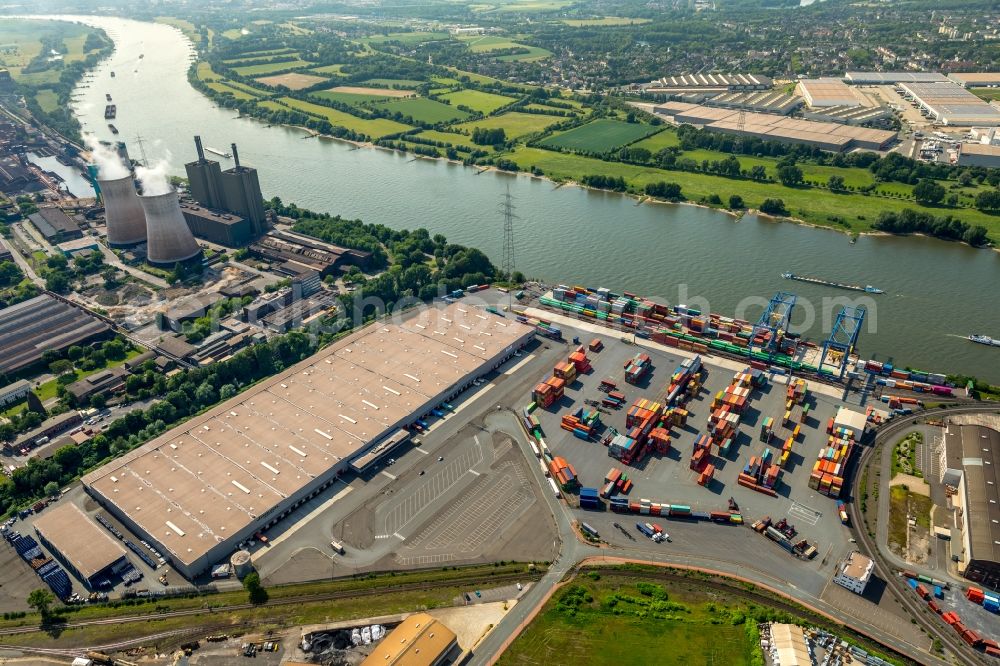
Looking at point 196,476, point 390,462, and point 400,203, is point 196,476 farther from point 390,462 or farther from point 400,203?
point 400,203

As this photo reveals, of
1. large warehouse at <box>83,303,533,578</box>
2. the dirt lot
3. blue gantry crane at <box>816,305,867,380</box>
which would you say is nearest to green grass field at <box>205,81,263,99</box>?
the dirt lot

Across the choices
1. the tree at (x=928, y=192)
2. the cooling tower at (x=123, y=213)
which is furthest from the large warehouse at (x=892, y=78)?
the cooling tower at (x=123, y=213)

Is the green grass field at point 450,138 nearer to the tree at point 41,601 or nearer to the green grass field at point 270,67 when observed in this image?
the green grass field at point 270,67

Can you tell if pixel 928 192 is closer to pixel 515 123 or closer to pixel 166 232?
pixel 515 123

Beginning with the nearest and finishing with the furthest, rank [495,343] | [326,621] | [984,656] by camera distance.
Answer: [984,656] → [326,621] → [495,343]

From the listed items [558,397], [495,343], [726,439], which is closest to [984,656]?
[726,439]

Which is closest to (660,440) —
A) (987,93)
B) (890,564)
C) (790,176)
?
(890,564)
